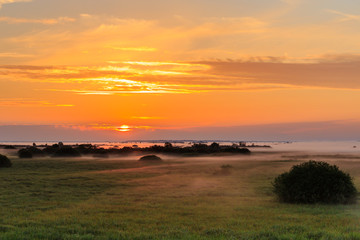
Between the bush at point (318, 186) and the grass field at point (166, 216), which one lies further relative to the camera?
the bush at point (318, 186)

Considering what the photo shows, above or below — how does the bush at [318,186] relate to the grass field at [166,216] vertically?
above

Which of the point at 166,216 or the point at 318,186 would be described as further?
the point at 318,186

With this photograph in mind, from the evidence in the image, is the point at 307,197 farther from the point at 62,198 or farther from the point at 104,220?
the point at 62,198

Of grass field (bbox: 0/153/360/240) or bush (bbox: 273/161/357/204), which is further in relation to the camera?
bush (bbox: 273/161/357/204)

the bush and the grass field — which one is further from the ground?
the bush

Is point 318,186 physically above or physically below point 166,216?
above

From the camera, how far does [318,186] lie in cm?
2244

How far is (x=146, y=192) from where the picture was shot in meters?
28.3

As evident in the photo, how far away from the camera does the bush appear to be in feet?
72.9

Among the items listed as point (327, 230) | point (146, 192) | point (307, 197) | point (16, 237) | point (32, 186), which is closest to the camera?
point (16, 237)

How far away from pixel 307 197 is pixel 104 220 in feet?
37.0

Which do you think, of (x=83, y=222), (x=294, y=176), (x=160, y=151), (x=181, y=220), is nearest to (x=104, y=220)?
(x=83, y=222)

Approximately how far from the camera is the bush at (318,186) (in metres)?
22.2

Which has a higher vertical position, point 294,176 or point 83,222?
point 294,176
